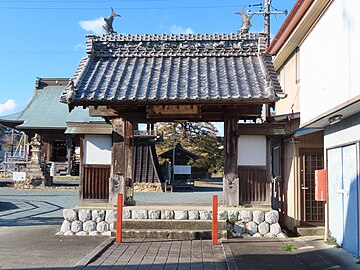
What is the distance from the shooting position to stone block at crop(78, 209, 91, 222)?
9.76 meters

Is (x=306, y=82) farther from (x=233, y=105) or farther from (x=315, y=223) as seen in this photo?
(x=315, y=223)

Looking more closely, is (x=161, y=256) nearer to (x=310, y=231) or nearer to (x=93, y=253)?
(x=93, y=253)

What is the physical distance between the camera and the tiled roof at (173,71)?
898 centimetres

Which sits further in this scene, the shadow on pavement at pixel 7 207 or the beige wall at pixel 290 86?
the shadow on pavement at pixel 7 207

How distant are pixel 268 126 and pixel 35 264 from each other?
599 centimetres

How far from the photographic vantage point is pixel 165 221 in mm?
9336

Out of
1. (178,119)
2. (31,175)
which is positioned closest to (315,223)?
(178,119)

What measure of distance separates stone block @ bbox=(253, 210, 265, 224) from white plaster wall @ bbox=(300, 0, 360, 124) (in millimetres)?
2339

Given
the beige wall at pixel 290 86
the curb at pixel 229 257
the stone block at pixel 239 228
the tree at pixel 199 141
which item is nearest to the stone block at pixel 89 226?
the curb at pixel 229 257

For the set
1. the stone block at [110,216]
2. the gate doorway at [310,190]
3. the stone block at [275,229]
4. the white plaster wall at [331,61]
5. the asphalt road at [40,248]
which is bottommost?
the asphalt road at [40,248]

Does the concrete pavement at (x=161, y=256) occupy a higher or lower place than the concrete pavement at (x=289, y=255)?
lower

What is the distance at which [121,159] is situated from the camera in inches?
397

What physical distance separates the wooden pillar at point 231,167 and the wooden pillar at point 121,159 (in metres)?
2.38

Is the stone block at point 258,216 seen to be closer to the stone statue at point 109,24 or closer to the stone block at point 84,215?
the stone block at point 84,215
